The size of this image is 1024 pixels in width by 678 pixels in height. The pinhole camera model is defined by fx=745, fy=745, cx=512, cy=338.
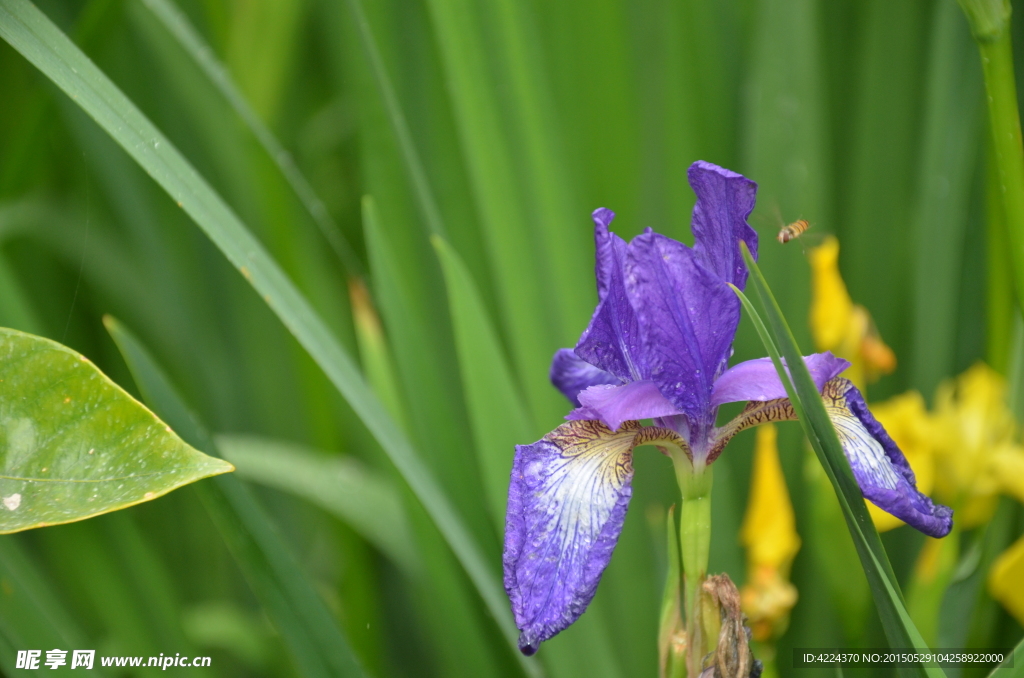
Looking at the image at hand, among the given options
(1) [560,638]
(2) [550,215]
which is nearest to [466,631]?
(1) [560,638]

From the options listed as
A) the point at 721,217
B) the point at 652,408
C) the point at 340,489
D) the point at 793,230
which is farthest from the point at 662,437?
the point at 340,489

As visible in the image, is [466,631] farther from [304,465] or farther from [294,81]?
[294,81]

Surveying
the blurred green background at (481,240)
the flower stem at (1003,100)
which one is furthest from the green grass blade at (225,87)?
the flower stem at (1003,100)

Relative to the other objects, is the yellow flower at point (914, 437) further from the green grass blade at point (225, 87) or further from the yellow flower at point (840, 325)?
the green grass blade at point (225, 87)

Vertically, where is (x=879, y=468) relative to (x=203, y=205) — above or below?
below

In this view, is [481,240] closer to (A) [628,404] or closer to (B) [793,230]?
(B) [793,230]

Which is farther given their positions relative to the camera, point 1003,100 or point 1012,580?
point 1012,580
